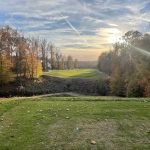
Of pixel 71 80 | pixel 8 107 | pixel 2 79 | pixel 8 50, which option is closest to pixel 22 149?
pixel 8 107

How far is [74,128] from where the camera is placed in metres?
11.6

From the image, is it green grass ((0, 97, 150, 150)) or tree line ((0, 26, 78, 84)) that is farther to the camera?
tree line ((0, 26, 78, 84))

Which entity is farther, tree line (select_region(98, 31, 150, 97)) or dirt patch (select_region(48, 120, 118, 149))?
tree line (select_region(98, 31, 150, 97))

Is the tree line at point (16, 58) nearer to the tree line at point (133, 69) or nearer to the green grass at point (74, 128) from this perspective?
the tree line at point (133, 69)

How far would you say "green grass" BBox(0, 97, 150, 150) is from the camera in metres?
9.79

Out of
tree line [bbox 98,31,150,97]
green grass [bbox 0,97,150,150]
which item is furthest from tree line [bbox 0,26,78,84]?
green grass [bbox 0,97,150,150]

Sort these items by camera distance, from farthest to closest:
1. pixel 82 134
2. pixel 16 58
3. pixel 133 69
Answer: pixel 16 58
pixel 133 69
pixel 82 134

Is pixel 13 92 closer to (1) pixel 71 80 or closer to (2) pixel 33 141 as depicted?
(1) pixel 71 80

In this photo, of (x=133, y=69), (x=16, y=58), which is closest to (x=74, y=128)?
(x=133, y=69)

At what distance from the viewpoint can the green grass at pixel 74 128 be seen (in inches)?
385

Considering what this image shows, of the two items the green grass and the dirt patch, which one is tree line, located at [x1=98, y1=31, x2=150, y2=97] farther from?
the dirt patch

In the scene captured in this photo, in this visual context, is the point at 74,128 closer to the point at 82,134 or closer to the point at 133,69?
the point at 82,134

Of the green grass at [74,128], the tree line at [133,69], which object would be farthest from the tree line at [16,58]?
the green grass at [74,128]

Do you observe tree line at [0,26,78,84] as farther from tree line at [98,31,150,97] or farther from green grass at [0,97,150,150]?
green grass at [0,97,150,150]
